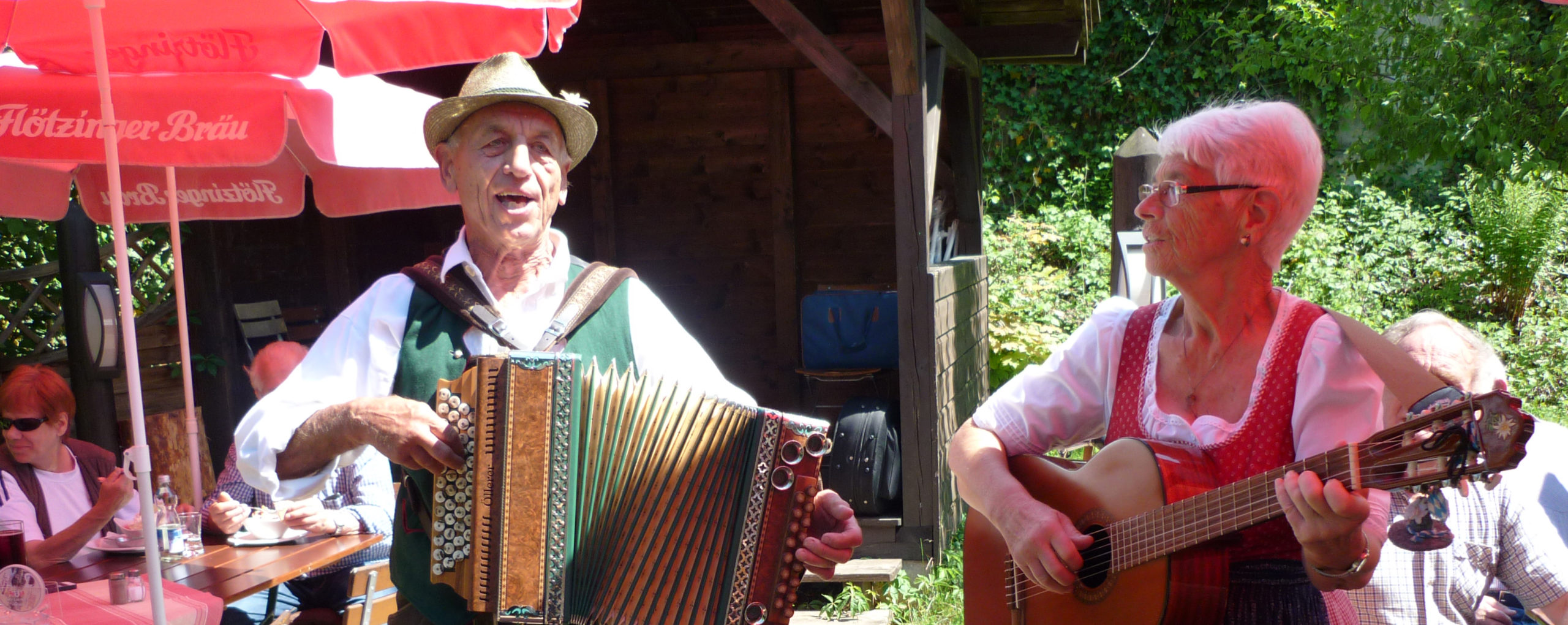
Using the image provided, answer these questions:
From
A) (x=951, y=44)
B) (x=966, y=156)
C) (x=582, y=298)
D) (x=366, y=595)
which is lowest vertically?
(x=366, y=595)

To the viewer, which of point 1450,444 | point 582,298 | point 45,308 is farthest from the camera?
point 45,308

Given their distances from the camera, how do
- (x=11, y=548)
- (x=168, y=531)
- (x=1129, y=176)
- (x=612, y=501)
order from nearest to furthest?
(x=612, y=501) → (x=11, y=548) → (x=168, y=531) → (x=1129, y=176)

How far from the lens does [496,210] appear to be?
212cm

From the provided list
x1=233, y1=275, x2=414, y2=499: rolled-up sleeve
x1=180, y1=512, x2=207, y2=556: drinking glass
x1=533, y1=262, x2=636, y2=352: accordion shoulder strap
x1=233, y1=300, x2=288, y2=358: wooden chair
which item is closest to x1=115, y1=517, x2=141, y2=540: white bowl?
x1=180, y1=512, x2=207, y2=556: drinking glass

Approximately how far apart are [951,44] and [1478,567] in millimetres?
4009

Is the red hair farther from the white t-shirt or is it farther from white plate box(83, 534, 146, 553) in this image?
white plate box(83, 534, 146, 553)

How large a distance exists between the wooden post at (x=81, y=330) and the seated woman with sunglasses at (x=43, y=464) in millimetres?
1471

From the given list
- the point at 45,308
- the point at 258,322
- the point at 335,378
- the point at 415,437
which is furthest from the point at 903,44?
the point at 45,308

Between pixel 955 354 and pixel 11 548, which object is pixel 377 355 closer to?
pixel 11 548

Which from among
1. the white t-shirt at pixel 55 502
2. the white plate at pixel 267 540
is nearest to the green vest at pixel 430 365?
the white plate at pixel 267 540

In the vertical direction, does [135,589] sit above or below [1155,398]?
below

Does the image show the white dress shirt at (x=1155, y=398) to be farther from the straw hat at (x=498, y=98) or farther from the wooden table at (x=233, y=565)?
the wooden table at (x=233, y=565)

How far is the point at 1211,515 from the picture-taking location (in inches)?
70.4

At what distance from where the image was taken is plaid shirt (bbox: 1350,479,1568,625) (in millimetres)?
2447
